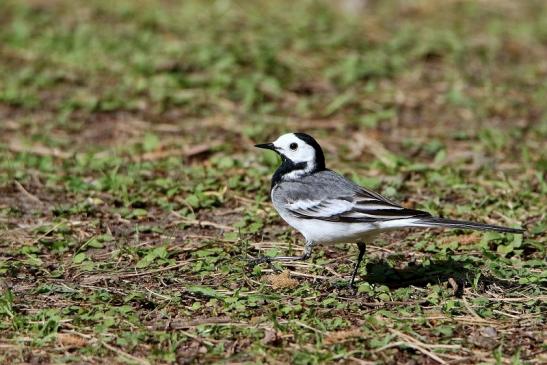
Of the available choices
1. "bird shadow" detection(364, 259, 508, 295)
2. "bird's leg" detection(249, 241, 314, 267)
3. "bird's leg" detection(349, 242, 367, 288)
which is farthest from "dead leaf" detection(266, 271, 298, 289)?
"bird shadow" detection(364, 259, 508, 295)

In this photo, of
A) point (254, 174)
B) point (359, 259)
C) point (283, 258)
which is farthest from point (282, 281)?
point (254, 174)

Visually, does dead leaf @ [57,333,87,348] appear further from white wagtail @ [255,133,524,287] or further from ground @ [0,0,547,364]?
white wagtail @ [255,133,524,287]

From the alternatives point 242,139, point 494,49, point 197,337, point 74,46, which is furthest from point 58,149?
point 494,49

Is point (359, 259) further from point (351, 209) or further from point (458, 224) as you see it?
point (458, 224)

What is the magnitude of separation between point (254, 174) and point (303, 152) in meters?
1.55

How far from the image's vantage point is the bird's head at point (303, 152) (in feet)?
21.4

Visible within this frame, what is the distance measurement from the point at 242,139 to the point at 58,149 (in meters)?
1.73

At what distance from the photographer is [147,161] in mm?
8344

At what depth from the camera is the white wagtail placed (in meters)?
5.64

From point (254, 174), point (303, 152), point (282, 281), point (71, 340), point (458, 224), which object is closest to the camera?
point (71, 340)

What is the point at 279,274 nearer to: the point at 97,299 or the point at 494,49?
the point at 97,299

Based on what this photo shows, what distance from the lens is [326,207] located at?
6.01 m

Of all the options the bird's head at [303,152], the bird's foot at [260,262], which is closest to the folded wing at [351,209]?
the bird's foot at [260,262]

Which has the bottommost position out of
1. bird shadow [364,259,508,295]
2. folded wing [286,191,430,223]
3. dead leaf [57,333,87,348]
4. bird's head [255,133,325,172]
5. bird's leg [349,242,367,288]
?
dead leaf [57,333,87,348]
